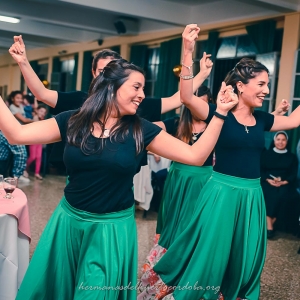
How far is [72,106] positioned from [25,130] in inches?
32.2

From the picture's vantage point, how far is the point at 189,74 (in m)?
1.94

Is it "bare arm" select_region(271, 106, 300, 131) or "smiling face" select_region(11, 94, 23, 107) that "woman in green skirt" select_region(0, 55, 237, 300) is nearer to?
"bare arm" select_region(271, 106, 300, 131)

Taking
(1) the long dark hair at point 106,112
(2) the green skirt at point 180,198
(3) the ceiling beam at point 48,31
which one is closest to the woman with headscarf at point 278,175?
(2) the green skirt at point 180,198

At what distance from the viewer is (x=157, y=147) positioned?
164 centimetres

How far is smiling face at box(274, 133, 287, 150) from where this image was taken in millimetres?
4992

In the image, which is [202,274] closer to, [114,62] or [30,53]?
[114,62]

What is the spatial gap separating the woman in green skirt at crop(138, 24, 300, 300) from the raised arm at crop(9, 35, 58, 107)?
80cm

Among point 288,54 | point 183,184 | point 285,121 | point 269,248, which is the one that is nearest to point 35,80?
point 183,184

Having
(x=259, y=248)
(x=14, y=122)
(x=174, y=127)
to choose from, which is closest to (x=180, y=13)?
(x=174, y=127)

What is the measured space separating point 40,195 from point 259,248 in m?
4.09

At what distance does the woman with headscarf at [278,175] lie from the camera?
15.8 ft

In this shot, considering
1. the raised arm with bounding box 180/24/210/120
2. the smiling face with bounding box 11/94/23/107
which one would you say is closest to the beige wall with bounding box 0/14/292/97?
the smiling face with bounding box 11/94/23/107

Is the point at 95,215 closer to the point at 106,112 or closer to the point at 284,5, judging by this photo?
the point at 106,112

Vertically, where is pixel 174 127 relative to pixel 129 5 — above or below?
below
